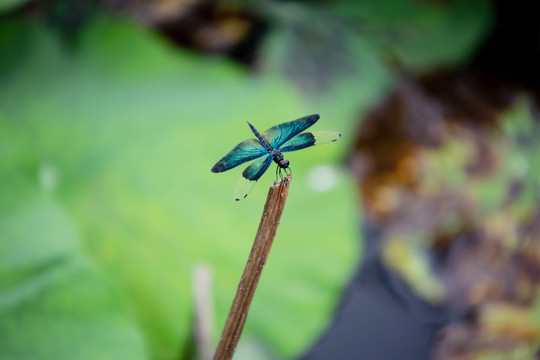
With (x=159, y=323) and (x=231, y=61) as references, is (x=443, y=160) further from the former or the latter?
(x=159, y=323)

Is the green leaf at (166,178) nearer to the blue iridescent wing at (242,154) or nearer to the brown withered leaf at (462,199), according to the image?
the brown withered leaf at (462,199)

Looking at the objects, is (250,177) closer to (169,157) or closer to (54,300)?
(54,300)

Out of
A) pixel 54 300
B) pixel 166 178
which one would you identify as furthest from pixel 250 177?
pixel 166 178

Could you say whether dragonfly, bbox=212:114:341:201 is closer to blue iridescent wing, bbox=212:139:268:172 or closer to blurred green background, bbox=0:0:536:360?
blue iridescent wing, bbox=212:139:268:172

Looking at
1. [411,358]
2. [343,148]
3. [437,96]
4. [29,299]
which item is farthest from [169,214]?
[437,96]

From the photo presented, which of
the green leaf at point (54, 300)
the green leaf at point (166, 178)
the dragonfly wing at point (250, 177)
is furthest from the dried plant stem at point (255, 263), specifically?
the green leaf at point (166, 178)
